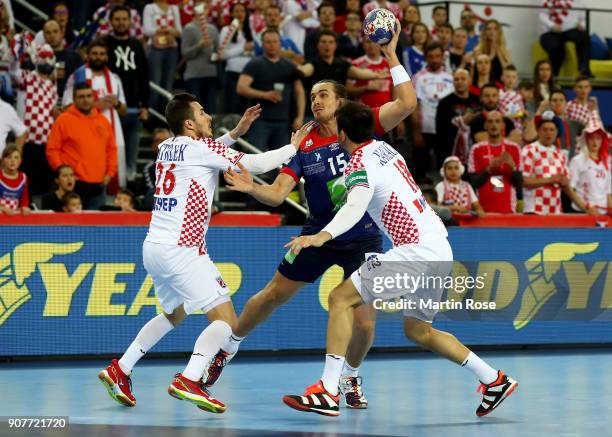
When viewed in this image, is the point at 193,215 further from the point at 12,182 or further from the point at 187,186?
the point at 12,182

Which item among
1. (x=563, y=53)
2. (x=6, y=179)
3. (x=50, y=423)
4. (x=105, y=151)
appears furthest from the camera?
(x=563, y=53)

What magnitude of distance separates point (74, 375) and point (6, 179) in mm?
2939

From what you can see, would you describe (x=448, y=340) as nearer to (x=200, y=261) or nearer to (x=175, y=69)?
(x=200, y=261)

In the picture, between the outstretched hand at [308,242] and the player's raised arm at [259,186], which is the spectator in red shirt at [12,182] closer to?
the player's raised arm at [259,186]

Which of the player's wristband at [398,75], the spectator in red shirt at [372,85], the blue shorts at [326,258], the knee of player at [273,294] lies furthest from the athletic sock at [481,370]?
the spectator in red shirt at [372,85]

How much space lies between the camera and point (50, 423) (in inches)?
340

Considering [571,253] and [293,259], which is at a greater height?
[293,259]

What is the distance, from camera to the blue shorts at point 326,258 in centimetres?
994

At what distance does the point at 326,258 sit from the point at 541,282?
479 centimetres

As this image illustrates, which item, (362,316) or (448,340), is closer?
(448,340)

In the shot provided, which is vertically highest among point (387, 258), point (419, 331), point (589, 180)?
point (387, 258)

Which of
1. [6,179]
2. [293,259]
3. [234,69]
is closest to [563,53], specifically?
[234,69]

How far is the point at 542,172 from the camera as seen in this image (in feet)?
53.5

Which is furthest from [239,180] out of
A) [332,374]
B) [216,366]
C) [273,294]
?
[216,366]
